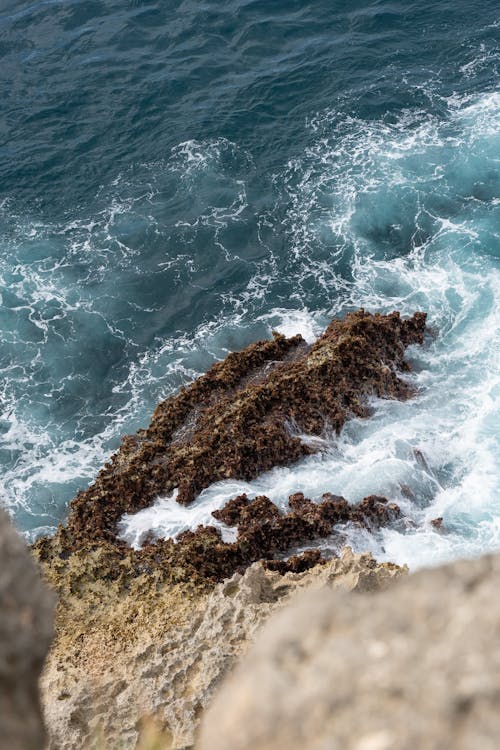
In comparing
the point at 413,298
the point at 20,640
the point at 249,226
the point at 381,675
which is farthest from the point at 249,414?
the point at 381,675

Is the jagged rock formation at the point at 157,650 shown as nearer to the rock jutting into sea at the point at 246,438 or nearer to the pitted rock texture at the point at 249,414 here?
the rock jutting into sea at the point at 246,438

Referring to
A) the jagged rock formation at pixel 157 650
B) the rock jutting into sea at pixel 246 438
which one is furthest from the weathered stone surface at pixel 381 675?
the rock jutting into sea at pixel 246 438

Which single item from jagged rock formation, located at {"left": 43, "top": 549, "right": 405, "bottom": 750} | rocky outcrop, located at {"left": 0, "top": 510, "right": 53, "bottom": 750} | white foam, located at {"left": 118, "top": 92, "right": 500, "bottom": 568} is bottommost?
white foam, located at {"left": 118, "top": 92, "right": 500, "bottom": 568}

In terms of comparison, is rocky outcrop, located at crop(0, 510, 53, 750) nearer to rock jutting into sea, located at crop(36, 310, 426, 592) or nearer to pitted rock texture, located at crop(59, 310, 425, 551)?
rock jutting into sea, located at crop(36, 310, 426, 592)

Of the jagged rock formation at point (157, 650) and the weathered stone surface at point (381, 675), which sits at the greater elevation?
the weathered stone surface at point (381, 675)

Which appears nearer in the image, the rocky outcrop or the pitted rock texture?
the rocky outcrop

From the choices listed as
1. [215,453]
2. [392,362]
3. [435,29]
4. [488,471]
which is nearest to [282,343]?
[392,362]

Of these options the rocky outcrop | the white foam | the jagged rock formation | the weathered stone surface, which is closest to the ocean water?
the white foam

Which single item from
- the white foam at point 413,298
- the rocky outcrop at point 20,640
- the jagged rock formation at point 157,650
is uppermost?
the rocky outcrop at point 20,640
